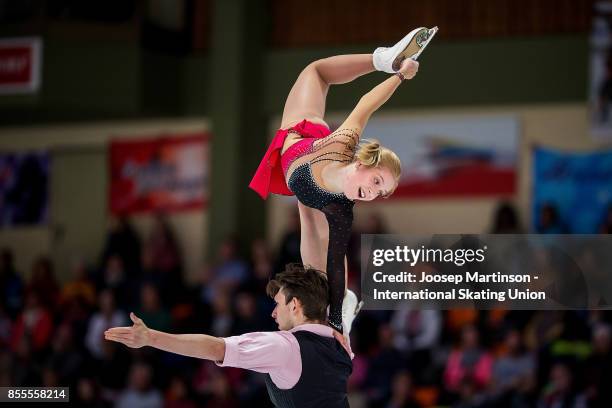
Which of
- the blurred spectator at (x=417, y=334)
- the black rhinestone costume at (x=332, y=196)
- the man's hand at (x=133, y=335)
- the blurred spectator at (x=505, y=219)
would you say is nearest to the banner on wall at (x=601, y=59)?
the blurred spectator at (x=505, y=219)

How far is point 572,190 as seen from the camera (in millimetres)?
10930

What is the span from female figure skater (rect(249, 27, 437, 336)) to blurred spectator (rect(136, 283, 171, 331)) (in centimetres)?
506

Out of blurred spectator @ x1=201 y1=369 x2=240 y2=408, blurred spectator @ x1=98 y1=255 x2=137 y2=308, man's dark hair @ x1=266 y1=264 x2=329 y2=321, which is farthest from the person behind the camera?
blurred spectator @ x1=98 y1=255 x2=137 y2=308

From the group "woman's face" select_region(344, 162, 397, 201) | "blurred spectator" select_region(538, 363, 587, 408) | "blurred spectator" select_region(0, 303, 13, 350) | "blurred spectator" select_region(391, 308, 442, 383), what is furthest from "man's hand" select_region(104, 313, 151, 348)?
"blurred spectator" select_region(0, 303, 13, 350)

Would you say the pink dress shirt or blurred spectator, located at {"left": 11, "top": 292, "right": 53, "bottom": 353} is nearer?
the pink dress shirt

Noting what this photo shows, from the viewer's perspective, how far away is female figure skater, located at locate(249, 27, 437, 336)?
473 cm

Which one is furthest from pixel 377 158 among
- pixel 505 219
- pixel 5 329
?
pixel 5 329

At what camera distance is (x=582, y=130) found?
11156 mm

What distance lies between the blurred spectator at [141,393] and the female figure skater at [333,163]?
472 cm

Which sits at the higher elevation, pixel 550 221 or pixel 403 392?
pixel 550 221

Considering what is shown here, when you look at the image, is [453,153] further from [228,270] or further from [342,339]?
[342,339]

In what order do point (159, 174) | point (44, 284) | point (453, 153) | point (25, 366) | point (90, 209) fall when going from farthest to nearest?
point (90, 209) < point (159, 174) < point (44, 284) < point (453, 153) < point (25, 366)

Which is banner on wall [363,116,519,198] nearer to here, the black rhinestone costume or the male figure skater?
the black rhinestone costume

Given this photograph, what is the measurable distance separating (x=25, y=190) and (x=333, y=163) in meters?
9.40
